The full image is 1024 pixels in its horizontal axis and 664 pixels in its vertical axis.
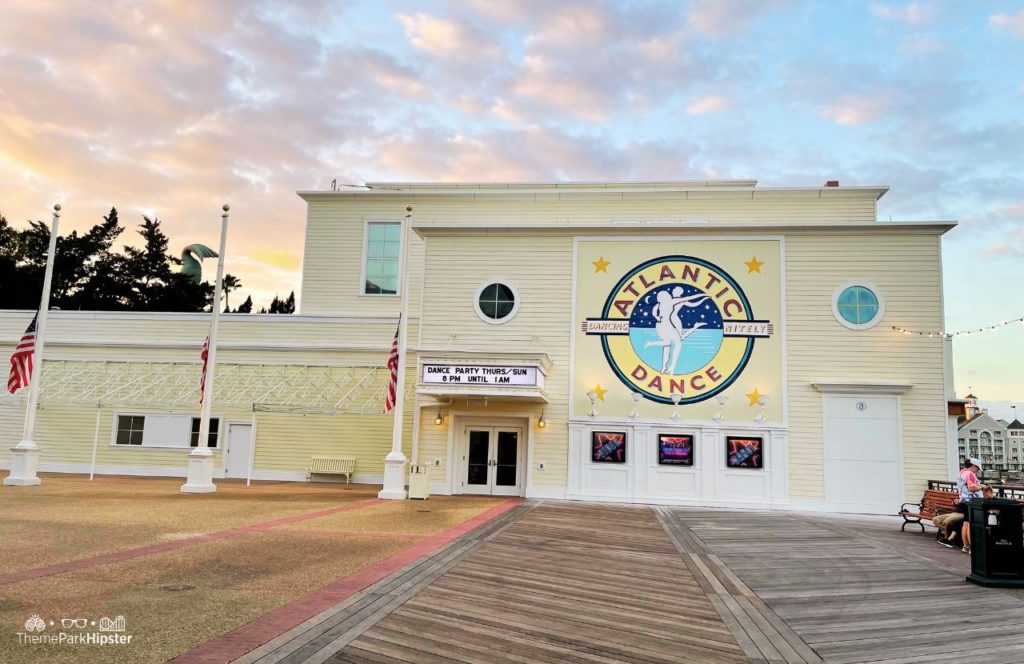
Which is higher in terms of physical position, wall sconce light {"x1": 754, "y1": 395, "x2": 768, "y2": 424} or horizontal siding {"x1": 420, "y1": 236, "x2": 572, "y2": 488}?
horizontal siding {"x1": 420, "y1": 236, "x2": 572, "y2": 488}

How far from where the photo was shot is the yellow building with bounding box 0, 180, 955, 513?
58.3 ft

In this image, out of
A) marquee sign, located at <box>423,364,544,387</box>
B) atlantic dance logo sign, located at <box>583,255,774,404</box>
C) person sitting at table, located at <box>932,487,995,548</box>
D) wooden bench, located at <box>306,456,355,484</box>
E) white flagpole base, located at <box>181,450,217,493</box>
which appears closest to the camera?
person sitting at table, located at <box>932,487,995,548</box>

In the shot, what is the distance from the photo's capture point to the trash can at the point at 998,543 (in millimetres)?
8461

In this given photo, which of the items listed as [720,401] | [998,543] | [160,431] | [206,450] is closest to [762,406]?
[720,401]

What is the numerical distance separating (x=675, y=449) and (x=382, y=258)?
12.3 meters

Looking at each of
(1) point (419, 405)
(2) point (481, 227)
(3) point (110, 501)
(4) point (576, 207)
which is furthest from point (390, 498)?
(4) point (576, 207)

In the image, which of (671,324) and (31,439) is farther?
(671,324)

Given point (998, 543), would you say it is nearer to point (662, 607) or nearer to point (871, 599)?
point (871, 599)

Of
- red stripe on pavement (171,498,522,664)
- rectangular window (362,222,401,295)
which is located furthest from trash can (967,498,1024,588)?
rectangular window (362,222,401,295)

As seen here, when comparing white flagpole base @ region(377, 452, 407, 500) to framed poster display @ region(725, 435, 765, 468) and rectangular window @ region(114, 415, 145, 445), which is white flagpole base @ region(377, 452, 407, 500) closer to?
framed poster display @ region(725, 435, 765, 468)

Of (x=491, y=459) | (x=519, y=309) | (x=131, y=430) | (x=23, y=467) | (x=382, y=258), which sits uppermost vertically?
(x=382, y=258)

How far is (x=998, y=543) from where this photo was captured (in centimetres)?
857

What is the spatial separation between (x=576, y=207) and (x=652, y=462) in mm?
9867

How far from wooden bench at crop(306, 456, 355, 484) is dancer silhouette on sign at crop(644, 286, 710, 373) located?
9894 mm
